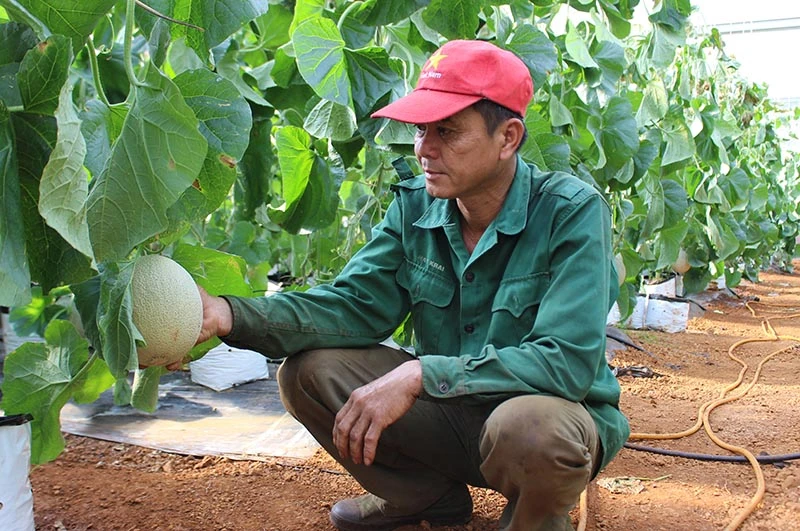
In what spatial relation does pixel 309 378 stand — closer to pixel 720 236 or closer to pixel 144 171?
pixel 144 171

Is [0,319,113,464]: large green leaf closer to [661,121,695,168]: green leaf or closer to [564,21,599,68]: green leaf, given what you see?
[564,21,599,68]: green leaf

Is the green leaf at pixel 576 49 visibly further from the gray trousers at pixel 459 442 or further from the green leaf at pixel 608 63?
the gray trousers at pixel 459 442

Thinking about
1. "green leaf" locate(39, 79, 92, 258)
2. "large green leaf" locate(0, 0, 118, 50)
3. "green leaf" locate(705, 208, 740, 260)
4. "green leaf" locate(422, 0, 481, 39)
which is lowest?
"green leaf" locate(705, 208, 740, 260)

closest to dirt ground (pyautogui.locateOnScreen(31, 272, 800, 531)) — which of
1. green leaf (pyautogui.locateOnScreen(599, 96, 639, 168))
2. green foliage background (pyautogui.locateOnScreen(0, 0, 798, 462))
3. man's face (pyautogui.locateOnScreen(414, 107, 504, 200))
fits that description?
green foliage background (pyautogui.locateOnScreen(0, 0, 798, 462))

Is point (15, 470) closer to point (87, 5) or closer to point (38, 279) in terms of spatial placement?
point (38, 279)

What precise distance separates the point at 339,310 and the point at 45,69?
1135mm

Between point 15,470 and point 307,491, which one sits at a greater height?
point 15,470

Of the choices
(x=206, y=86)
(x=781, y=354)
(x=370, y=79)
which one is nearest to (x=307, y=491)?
(x=370, y=79)

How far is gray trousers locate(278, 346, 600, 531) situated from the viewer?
1.85m

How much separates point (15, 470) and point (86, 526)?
45 cm

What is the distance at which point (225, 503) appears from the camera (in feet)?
8.10

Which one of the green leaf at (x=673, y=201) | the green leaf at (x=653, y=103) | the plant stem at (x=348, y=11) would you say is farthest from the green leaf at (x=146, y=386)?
the green leaf at (x=673, y=201)

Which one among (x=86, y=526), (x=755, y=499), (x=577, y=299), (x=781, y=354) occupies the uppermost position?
(x=577, y=299)

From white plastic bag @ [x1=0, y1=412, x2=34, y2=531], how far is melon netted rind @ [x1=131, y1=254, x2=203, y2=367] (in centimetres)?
40
